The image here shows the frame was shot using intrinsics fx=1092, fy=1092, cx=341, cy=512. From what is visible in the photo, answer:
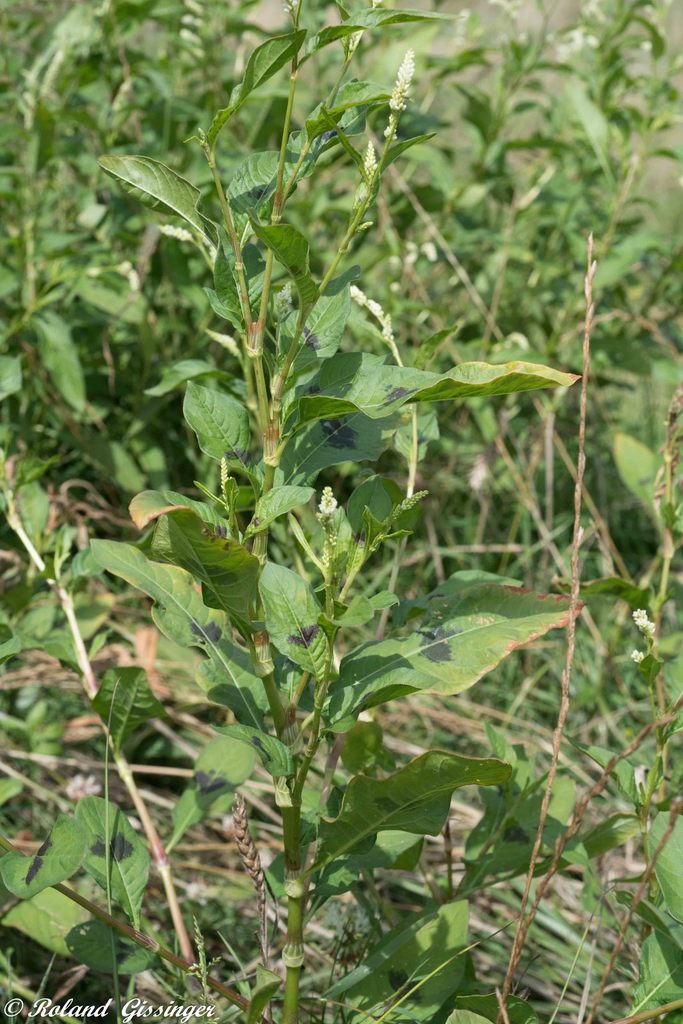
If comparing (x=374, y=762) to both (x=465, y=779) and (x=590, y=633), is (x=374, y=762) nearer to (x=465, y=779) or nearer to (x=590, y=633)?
(x=465, y=779)

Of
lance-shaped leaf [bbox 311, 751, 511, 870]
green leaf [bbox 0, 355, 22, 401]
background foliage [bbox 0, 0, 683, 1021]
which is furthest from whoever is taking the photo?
background foliage [bbox 0, 0, 683, 1021]

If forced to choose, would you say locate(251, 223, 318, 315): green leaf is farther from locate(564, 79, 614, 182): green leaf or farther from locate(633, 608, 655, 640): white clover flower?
locate(564, 79, 614, 182): green leaf

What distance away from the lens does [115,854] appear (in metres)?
1.33

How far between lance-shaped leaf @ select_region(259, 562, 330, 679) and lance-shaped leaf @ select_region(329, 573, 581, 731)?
0.20 feet

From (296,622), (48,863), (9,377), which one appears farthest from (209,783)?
(9,377)

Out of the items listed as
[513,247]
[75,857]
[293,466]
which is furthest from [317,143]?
[513,247]

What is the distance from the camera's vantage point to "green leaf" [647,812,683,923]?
1.16m

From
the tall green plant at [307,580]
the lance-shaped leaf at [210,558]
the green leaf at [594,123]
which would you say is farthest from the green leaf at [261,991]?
the green leaf at [594,123]

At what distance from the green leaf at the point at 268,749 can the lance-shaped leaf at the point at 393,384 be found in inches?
12.5

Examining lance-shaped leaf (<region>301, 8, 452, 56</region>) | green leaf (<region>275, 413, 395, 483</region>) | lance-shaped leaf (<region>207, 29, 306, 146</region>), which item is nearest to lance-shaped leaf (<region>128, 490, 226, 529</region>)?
green leaf (<region>275, 413, 395, 483</region>)

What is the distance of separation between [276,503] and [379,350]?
172 cm

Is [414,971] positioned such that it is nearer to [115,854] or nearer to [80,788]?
[115,854]

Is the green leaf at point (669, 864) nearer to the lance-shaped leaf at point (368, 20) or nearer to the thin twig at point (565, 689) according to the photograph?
the thin twig at point (565, 689)

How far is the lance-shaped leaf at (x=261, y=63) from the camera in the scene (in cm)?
102
